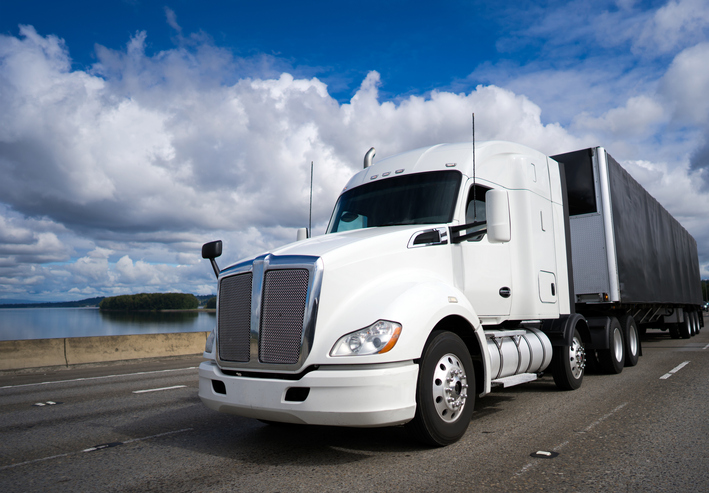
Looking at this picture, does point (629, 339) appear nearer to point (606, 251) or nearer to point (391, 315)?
point (606, 251)

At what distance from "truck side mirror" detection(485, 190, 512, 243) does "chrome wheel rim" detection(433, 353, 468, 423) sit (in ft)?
4.06

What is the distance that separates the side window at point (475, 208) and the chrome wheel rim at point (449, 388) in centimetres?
145

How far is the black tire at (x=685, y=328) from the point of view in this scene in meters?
19.2

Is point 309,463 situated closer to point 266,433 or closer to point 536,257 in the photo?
point 266,433

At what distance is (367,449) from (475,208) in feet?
9.45

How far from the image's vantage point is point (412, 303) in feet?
14.1

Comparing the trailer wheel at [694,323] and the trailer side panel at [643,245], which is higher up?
the trailer side panel at [643,245]

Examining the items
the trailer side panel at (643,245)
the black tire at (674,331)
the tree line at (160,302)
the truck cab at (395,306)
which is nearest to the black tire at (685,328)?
the black tire at (674,331)

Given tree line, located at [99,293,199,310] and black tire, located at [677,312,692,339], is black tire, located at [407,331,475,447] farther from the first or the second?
tree line, located at [99,293,199,310]

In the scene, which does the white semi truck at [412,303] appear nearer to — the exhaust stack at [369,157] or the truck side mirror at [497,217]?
the truck side mirror at [497,217]

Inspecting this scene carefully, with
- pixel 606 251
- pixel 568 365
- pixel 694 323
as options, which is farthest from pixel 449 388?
pixel 694 323

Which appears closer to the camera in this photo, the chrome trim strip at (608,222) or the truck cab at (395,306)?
the truck cab at (395,306)

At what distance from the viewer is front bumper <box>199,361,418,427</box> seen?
3.90m

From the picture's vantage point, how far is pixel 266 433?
5332 mm
